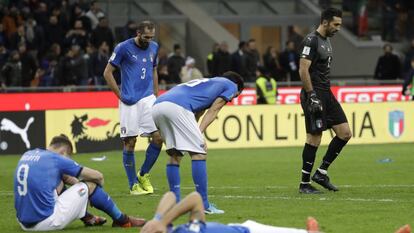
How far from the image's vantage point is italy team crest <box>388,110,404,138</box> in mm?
27500

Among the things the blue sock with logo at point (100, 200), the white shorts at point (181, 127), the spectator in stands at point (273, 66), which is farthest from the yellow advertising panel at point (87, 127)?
the blue sock with logo at point (100, 200)

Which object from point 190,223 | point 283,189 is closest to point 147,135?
point 283,189

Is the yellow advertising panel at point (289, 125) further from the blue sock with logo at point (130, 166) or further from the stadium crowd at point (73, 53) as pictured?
the blue sock with logo at point (130, 166)

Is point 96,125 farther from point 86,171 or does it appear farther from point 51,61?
point 86,171

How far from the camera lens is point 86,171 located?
11.6 meters

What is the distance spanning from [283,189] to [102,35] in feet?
55.2

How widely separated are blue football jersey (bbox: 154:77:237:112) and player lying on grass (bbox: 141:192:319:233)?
3.03m

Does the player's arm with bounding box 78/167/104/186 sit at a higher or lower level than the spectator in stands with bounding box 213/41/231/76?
higher

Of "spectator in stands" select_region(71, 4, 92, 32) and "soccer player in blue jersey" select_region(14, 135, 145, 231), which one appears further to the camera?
"spectator in stands" select_region(71, 4, 92, 32)

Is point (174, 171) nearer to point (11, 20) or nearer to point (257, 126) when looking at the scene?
point (257, 126)

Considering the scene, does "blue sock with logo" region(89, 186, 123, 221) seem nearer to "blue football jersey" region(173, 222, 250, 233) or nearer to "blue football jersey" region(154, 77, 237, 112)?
"blue football jersey" region(154, 77, 237, 112)

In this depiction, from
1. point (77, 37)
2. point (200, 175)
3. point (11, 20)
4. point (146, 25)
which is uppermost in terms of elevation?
point (146, 25)

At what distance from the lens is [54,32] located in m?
32.4

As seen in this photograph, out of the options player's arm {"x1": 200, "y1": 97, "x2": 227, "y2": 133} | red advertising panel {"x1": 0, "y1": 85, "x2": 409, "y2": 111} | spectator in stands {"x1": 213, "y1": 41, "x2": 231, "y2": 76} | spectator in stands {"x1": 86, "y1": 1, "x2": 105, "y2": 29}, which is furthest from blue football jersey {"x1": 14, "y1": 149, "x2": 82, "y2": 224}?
spectator in stands {"x1": 86, "y1": 1, "x2": 105, "y2": 29}
